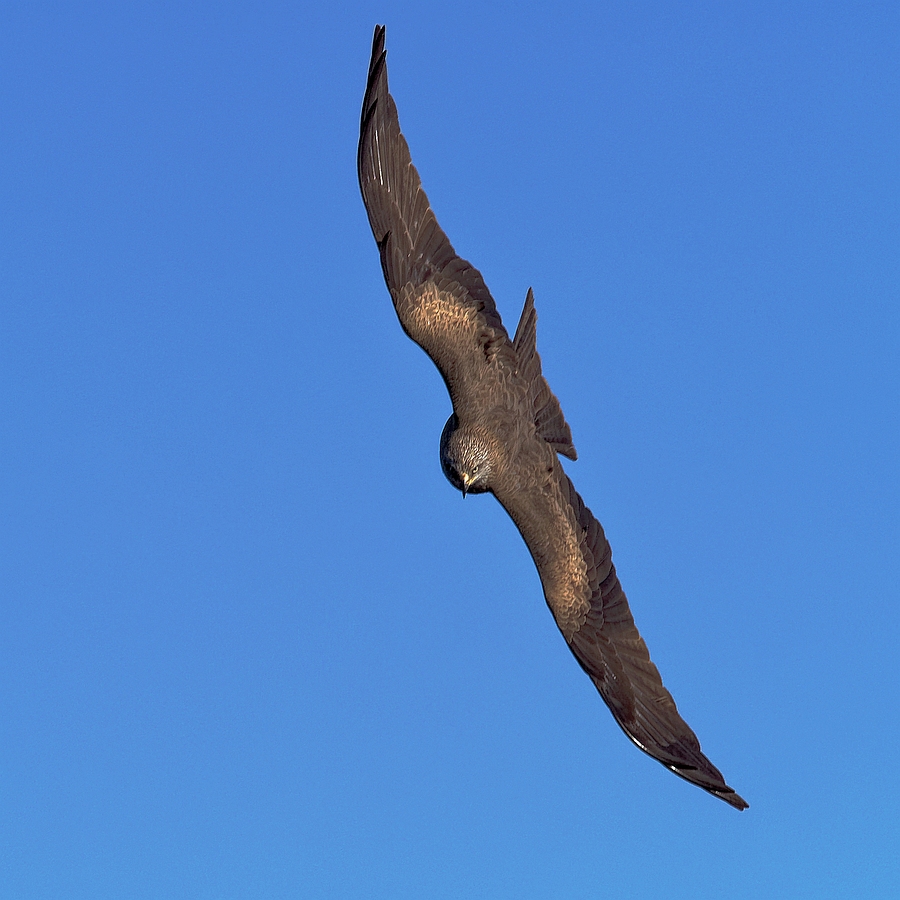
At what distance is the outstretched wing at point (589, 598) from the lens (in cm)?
1297

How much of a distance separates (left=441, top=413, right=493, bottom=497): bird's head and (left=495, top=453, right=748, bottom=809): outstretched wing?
398 mm

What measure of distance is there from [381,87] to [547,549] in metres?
4.39

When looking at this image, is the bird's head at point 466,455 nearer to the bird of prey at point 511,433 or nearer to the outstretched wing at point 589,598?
the bird of prey at point 511,433

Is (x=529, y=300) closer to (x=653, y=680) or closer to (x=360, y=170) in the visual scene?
(x=360, y=170)

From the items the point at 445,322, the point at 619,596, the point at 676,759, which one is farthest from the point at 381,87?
the point at 676,759

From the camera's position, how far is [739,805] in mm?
12055

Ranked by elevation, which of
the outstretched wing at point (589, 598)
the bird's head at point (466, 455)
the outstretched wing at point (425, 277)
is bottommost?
the outstretched wing at point (589, 598)

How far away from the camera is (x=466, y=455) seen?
12891mm

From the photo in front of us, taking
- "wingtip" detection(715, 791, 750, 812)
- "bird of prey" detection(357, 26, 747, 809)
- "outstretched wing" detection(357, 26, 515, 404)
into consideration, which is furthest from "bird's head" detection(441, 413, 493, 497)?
"wingtip" detection(715, 791, 750, 812)

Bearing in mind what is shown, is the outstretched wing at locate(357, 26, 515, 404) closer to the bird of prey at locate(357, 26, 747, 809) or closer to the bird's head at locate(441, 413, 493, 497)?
the bird of prey at locate(357, 26, 747, 809)

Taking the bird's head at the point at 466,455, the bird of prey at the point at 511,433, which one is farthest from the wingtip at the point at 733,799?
the bird's head at the point at 466,455

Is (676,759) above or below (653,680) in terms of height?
below

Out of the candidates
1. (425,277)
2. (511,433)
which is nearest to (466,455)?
(511,433)

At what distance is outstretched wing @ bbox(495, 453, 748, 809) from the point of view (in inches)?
511
